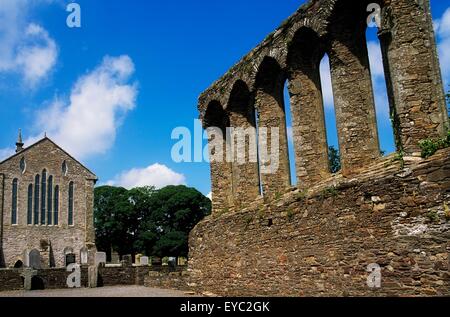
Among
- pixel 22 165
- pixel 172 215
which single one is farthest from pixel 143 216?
pixel 22 165

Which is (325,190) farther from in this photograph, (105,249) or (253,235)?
(105,249)

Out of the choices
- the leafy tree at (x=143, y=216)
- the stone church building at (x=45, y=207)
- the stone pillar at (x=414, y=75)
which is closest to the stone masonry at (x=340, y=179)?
the stone pillar at (x=414, y=75)

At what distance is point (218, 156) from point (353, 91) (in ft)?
21.4

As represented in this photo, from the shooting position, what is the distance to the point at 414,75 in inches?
349

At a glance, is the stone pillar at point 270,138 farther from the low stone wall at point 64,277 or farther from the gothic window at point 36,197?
the gothic window at point 36,197

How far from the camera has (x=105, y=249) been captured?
54.8m

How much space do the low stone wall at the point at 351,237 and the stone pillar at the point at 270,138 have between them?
1.02 m

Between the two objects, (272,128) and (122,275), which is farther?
(122,275)

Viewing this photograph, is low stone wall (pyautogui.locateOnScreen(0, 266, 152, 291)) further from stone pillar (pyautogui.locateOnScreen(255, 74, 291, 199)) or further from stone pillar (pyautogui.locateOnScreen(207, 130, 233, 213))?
stone pillar (pyautogui.locateOnScreen(255, 74, 291, 199))

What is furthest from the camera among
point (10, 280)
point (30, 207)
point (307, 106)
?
point (30, 207)

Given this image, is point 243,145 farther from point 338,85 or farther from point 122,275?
point 122,275

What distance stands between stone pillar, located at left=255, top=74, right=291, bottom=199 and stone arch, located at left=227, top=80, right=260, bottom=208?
1065 millimetres

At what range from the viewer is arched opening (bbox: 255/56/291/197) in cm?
1284

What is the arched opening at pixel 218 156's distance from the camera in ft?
51.4
